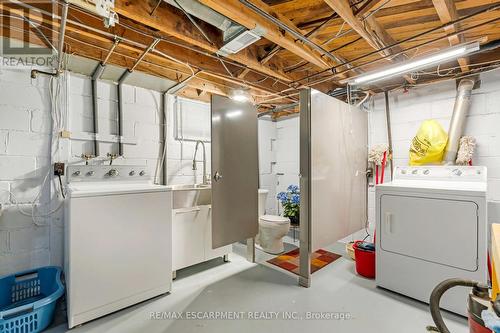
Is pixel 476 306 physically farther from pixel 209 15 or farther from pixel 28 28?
pixel 28 28

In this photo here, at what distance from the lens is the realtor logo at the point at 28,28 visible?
5.16 ft

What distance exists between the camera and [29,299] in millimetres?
1958

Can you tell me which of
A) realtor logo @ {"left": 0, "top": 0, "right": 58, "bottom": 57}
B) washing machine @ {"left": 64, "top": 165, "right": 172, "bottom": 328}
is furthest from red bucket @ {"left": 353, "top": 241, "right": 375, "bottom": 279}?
realtor logo @ {"left": 0, "top": 0, "right": 58, "bottom": 57}

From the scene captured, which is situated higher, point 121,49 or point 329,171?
point 121,49

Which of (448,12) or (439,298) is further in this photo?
(448,12)

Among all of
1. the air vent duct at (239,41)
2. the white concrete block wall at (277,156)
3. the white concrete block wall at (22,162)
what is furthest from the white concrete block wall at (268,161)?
the white concrete block wall at (22,162)

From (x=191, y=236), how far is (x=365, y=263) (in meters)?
2.01

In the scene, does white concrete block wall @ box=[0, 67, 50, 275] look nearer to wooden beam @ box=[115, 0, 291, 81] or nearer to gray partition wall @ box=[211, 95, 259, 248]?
wooden beam @ box=[115, 0, 291, 81]

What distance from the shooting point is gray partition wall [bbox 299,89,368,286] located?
2338mm

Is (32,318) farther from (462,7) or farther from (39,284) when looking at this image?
(462,7)

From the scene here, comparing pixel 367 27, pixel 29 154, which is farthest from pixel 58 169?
pixel 367 27

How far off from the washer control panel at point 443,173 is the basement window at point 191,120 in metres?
2.74

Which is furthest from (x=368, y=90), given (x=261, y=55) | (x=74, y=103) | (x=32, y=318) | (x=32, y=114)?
(x=32, y=318)

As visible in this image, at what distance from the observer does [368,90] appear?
3.17 meters
